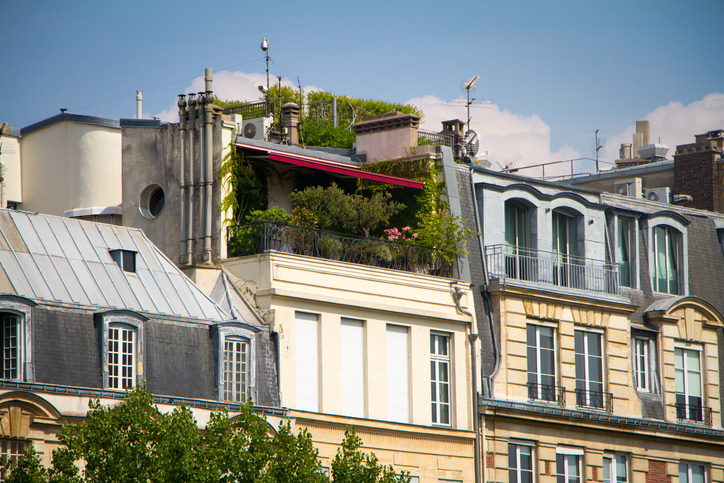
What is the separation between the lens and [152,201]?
32469 millimetres

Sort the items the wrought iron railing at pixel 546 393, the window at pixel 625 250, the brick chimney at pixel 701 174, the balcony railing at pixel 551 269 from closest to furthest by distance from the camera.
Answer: the wrought iron railing at pixel 546 393 → the balcony railing at pixel 551 269 → the window at pixel 625 250 → the brick chimney at pixel 701 174

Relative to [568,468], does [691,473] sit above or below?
above

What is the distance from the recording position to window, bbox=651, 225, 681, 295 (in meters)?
39.4

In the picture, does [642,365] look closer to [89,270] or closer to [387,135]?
[387,135]

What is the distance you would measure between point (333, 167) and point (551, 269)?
7.09 metres

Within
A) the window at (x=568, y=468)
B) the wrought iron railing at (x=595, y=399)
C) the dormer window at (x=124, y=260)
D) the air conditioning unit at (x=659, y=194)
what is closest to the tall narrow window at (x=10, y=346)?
the dormer window at (x=124, y=260)

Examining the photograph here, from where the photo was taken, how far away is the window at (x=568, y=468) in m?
34.9

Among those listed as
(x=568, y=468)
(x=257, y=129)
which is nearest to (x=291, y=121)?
(x=257, y=129)

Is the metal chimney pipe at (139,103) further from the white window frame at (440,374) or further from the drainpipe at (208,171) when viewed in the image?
the white window frame at (440,374)

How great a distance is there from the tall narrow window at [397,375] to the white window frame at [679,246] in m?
10.00

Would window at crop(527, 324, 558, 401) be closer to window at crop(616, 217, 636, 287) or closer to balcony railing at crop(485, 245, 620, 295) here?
balcony railing at crop(485, 245, 620, 295)

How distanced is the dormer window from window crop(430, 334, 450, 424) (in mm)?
7888

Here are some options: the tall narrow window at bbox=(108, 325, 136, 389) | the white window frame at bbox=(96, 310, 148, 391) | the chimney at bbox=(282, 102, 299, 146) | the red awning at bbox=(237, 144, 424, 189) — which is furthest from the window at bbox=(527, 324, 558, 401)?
the tall narrow window at bbox=(108, 325, 136, 389)

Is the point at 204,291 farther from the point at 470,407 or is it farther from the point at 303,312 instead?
the point at 470,407
